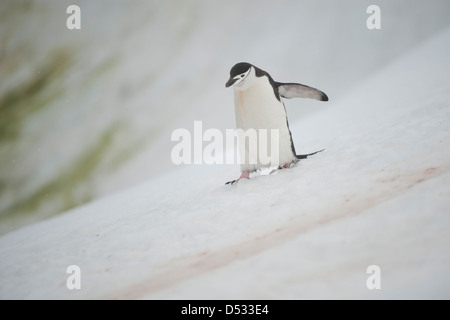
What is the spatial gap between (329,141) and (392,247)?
6.35ft

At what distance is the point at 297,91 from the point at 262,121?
1.33 ft

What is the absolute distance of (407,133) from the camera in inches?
90.6

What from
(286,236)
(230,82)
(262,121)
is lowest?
(286,236)

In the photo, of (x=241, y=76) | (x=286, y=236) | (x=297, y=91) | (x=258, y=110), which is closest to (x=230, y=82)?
(x=241, y=76)

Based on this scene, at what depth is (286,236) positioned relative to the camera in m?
1.29

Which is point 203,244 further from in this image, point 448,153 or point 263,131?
point 448,153

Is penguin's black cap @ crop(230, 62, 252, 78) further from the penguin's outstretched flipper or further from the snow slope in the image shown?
the snow slope

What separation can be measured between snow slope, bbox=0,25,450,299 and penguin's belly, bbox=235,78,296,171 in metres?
0.14

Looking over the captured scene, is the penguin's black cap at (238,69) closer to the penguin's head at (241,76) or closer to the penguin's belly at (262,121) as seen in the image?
the penguin's head at (241,76)

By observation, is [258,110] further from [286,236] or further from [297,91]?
[286,236]

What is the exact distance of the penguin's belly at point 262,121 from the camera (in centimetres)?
217

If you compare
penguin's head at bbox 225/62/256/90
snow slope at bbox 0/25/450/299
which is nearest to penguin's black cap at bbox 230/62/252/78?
penguin's head at bbox 225/62/256/90

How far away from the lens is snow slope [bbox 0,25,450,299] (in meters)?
1.00

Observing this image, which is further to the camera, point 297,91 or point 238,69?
point 297,91
